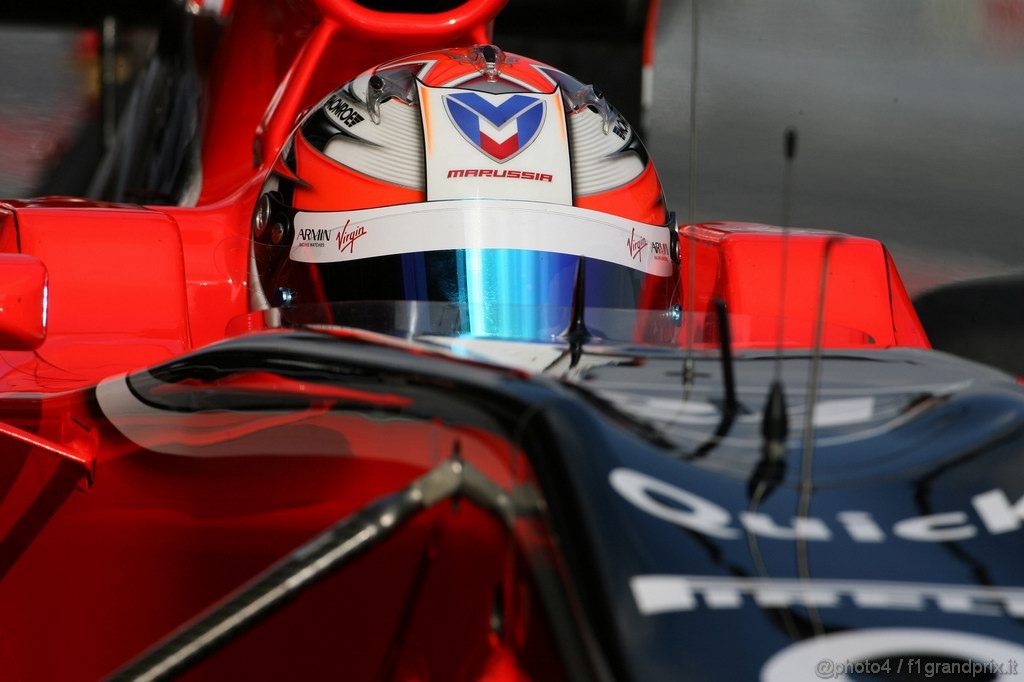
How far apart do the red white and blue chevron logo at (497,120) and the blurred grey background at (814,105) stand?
3580mm

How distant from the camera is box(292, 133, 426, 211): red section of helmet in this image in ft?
8.14

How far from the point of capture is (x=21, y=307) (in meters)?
1.94

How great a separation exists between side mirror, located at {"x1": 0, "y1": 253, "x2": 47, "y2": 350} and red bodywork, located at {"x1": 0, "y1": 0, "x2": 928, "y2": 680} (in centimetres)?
12

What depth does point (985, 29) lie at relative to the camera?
6.39 metres

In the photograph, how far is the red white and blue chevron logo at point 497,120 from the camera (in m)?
2.53

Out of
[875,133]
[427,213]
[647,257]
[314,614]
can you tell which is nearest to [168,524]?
[314,614]

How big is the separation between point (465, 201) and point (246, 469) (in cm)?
94

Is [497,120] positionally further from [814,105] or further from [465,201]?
[814,105]

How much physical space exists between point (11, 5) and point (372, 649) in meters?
5.42

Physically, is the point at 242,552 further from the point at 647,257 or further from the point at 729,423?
the point at 647,257
